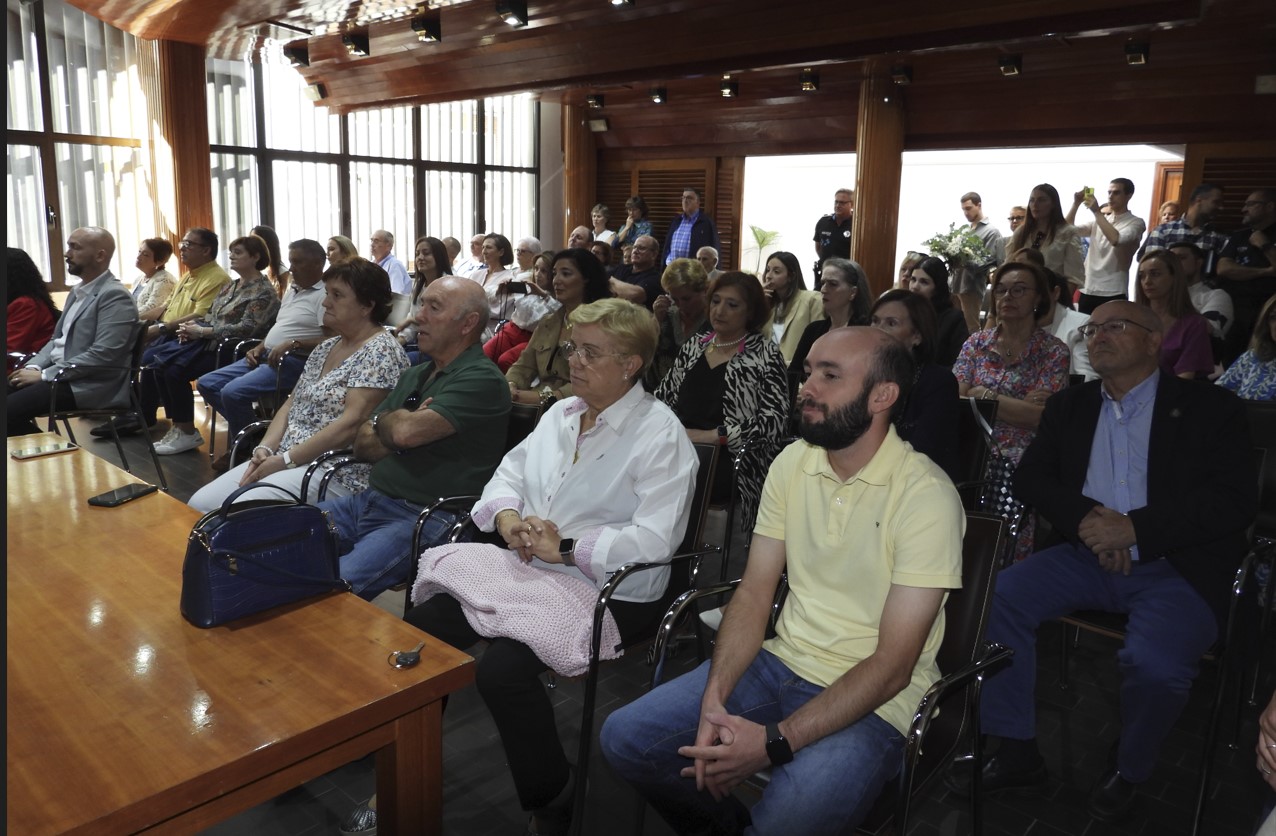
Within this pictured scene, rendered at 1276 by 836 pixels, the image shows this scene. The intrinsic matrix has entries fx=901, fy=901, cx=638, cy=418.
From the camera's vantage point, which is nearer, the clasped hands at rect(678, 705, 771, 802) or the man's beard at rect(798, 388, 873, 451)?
the clasped hands at rect(678, 705, 771, 802)

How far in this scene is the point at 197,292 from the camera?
20.5 feet

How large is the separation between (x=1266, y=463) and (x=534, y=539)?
7.79 ft

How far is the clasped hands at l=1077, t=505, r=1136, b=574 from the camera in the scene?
2430 mm

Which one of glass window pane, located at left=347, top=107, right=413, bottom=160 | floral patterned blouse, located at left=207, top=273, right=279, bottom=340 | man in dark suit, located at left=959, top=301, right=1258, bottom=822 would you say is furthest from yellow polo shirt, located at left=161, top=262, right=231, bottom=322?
man in dark suit, located at left=959, top=301, right=1258, bottom=822

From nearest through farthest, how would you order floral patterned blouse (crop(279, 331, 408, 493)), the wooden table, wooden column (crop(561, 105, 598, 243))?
1. the wooden table
2. floral patterned blouse (crop(279, 331, 408, 493))
3. wooden column (crop(561, 105, 598, 243))

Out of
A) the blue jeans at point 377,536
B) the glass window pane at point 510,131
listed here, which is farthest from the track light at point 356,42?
the blue jeans at point 377,536

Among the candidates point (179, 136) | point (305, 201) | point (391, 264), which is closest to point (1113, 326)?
point (391, 264)

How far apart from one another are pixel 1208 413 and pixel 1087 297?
5.01 metres

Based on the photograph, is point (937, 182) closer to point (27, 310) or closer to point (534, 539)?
point (27, 310)

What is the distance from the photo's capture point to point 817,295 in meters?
5.46

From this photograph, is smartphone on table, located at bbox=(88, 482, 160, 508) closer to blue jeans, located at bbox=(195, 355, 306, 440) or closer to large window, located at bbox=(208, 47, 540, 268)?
blue jeans, located at bbox=(195, 355, 306, 440)

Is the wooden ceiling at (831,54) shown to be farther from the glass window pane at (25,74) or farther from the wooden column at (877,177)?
the glass window pane at (25,74)

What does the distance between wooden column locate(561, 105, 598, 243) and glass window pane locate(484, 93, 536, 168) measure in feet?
2.99

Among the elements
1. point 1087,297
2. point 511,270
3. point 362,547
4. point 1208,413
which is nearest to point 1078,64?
point 1087,297
